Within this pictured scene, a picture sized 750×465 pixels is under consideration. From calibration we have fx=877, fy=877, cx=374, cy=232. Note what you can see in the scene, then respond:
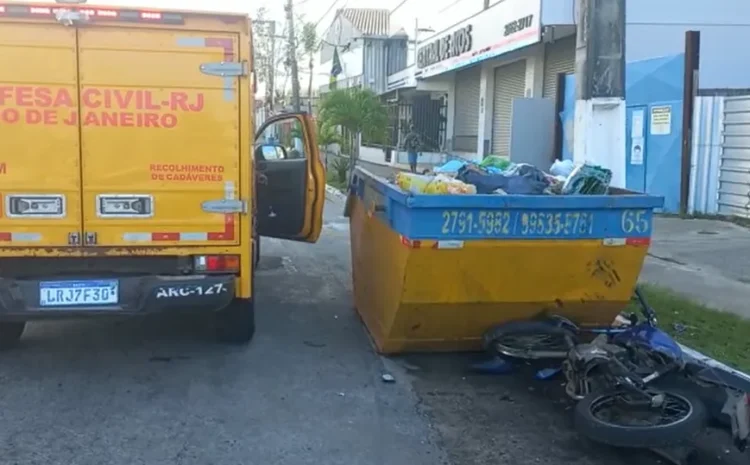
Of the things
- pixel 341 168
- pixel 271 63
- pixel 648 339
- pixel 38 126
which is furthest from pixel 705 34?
pixel 271 63

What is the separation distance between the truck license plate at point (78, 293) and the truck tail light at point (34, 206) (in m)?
0.46

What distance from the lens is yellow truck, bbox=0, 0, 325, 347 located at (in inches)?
227

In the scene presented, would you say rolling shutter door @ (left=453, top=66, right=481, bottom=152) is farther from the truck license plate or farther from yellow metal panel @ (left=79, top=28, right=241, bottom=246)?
the truck license plate

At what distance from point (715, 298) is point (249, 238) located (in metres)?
4.78

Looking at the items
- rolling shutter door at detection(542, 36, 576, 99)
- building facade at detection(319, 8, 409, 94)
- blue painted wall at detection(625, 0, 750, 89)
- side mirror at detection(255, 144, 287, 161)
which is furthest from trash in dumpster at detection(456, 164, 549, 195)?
building facade at detection(319, 8, 409, 94)

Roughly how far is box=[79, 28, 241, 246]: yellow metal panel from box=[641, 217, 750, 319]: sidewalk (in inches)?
189

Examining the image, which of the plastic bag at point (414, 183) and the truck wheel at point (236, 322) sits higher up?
the plastic bag at point (414, 183)

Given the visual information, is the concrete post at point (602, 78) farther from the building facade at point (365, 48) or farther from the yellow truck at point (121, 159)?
the building facade at point (365, 48)

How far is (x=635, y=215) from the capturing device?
19.5 feet

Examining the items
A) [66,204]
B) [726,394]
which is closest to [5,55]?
[66,204]

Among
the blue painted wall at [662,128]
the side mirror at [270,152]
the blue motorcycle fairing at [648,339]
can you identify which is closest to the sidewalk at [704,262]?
the blue painted wall at [662,128]

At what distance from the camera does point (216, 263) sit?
6.13 meters

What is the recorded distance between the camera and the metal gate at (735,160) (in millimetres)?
13867

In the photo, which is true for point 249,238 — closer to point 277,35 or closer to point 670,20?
point 670,20
